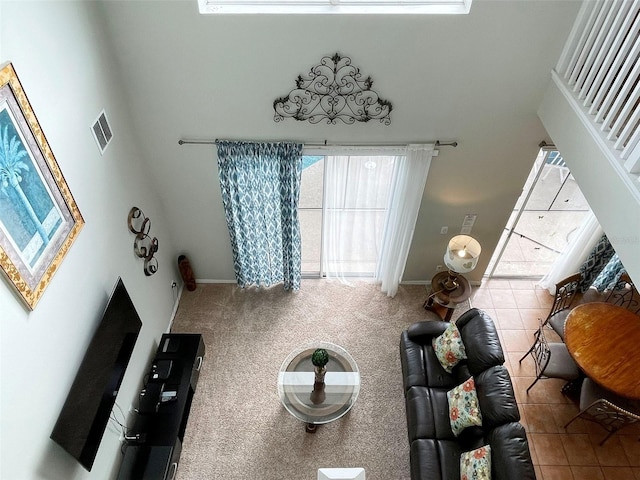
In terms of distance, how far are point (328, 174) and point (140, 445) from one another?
122 inches

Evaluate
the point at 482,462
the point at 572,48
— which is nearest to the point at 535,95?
the point at 572,48

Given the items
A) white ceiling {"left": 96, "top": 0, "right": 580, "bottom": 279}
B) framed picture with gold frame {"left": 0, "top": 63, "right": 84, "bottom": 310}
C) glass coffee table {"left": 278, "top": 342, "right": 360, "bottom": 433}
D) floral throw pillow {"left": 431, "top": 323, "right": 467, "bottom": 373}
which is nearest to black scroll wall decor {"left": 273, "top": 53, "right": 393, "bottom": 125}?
white ceiling {"left": 96, "top": 0, "right": 580, "bottom": 279}

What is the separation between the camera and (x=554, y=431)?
4531 mm

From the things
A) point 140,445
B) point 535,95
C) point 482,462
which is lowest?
point 140,445

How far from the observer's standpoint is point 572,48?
361 cm

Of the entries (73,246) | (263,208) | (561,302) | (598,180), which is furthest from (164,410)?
(561,302)

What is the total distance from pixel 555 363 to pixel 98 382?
4.14 m

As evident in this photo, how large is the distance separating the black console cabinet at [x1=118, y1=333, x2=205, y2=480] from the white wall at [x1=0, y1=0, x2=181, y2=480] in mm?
164

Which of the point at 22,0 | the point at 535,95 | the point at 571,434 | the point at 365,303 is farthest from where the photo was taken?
the point at 365,303

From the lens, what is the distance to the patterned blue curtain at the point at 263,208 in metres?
4.40

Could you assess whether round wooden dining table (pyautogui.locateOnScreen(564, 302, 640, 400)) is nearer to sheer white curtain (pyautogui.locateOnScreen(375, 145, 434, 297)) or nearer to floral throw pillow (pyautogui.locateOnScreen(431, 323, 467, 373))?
floral throw pillow (pyautogui.locateOnScreen(431, 323, 467, 373))

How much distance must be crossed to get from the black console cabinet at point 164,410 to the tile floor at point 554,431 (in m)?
3.38

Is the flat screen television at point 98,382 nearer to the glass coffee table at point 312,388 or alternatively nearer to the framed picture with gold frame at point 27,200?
the framed picture with gold frame at point 27,200

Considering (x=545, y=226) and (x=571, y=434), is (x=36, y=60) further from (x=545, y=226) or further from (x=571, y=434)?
(x=545, y=226)
